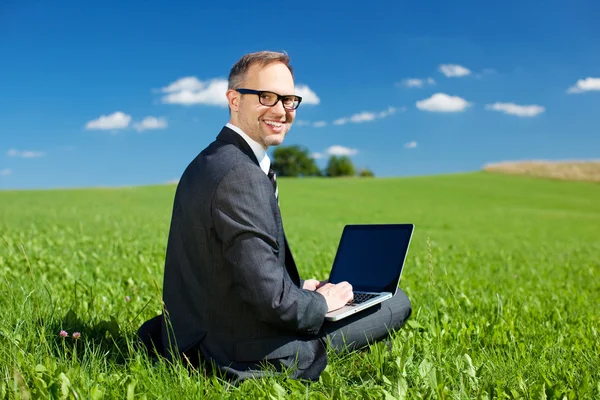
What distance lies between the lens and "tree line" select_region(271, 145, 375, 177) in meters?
122

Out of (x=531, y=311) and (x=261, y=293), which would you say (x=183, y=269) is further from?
(x=531, y=311)

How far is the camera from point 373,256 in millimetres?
3822

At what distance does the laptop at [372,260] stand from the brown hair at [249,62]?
129cm

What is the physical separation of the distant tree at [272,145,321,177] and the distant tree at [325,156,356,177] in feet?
10.3

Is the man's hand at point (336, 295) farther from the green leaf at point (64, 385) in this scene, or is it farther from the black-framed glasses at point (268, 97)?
the green leaf at point (64, 385)

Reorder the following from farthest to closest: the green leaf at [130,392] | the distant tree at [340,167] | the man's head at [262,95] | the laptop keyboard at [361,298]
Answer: the distant tree at [340,167]
the laptop keyboard at [361,298]
the man's head at [262,95]
the green leaf at [130,392]

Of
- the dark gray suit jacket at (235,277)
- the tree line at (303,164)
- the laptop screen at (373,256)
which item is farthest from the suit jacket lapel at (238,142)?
the tree line at (303,164)

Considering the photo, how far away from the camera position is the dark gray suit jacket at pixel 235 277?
2945 mm

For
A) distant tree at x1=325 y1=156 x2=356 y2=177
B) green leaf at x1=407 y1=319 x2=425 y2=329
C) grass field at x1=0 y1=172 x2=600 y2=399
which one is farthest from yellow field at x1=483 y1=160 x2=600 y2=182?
green leaf at x1=407 y1=319 x2=425 y2=329

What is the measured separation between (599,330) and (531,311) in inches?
34.4

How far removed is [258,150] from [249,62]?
51 cm

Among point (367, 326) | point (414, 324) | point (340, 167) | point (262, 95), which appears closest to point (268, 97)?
point (262, 95)

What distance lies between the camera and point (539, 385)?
10.9 ft

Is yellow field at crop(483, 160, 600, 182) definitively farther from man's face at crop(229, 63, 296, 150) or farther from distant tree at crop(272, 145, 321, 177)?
man's face at crop(229, 63, 296, 150)
